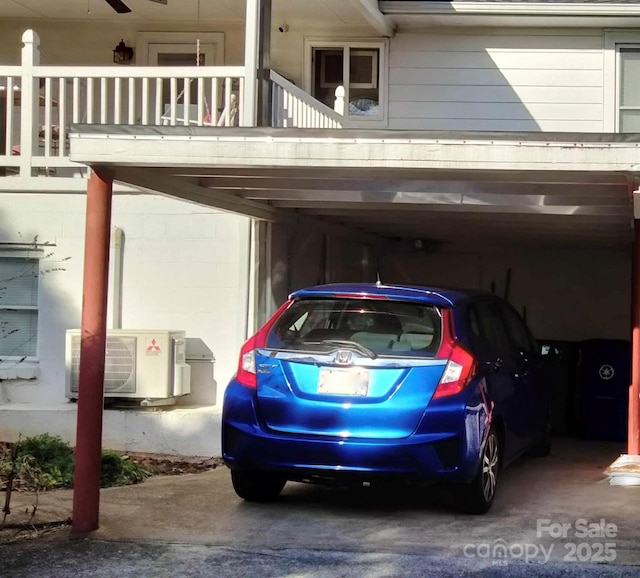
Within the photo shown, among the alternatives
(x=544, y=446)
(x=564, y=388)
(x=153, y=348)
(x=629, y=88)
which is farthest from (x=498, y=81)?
(x=153, y=348)

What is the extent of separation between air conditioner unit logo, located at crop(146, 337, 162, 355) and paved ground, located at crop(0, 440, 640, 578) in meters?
1.43

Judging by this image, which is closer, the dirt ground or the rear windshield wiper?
the dirt ground

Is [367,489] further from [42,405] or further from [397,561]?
[42,405]

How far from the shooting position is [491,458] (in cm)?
631

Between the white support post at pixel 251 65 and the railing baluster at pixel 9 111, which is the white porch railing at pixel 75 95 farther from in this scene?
the white support post at pixel 251 65

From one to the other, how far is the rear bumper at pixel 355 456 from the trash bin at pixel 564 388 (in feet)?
15.0

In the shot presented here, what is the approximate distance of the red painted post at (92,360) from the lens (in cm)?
568

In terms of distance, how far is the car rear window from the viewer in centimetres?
599

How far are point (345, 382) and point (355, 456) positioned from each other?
0.46 m

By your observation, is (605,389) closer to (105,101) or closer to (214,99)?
(214,99)

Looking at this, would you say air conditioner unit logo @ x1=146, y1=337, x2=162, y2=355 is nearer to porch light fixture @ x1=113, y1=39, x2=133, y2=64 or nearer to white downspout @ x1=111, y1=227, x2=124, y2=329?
white downspout @ x1=111, y1=227, x2=124, y2=329

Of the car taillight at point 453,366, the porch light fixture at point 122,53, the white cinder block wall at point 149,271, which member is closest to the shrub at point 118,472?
the white cinder block wall at point 149,271

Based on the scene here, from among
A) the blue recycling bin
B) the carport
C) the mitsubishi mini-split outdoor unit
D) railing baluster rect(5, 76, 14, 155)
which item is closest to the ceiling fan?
railing baluster rect(5, 76, 14, 155)

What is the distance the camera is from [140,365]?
834 cm
